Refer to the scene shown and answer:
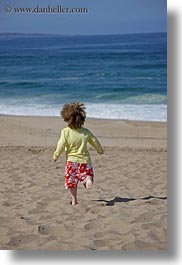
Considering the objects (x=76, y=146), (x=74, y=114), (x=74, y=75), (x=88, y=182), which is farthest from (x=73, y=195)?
(x=74, y=75)

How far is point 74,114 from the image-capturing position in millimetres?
3400

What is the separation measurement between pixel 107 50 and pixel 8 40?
0.58m

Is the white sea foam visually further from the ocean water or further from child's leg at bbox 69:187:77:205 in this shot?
child's leg at bbox 69:187:77:205

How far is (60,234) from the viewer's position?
3.35 metres

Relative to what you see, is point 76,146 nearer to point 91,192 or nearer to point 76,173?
point 76,173

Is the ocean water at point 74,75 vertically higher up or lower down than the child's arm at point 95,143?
higher up

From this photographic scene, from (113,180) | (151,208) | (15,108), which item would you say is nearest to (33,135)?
(15,108)

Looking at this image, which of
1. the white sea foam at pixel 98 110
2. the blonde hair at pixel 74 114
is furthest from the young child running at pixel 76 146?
the white sea foam at pixel 98 110

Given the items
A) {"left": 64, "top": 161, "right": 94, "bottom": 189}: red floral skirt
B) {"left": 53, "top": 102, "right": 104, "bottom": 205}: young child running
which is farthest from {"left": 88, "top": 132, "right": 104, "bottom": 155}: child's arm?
{"left": 64, "top": 161, "right": 94, "bottom": 189}: red floral skirt

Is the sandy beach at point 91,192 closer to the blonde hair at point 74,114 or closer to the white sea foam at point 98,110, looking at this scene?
the white sea foam at point 98,110

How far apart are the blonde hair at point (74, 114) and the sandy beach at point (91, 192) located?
0.57 ft

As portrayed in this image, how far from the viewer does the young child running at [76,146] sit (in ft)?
11.2

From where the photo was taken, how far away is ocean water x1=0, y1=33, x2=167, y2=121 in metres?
3.57

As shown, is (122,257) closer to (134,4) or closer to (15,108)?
(15,108)
